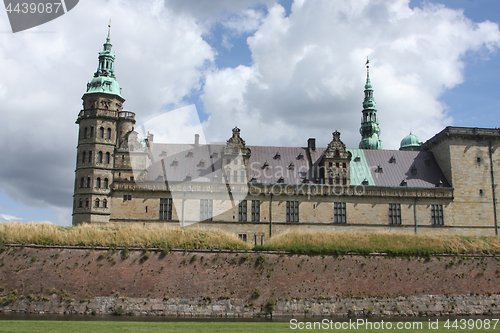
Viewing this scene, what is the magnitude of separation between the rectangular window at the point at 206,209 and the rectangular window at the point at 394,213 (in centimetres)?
1707

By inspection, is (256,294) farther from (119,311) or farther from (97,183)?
(97,183)

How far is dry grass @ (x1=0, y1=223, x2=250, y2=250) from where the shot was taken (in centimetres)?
2761

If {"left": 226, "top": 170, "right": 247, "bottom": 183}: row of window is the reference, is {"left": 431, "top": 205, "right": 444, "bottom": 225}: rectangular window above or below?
below

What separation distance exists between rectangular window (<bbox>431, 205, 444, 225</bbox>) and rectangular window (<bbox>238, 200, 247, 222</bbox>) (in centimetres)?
1820

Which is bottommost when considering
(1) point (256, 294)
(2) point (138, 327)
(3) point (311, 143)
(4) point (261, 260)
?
(2) point (138, 327)

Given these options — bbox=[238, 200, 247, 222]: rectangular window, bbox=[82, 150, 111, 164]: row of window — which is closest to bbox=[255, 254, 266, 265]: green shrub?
bbox=[238, 200, 247, 222]: rectangular window

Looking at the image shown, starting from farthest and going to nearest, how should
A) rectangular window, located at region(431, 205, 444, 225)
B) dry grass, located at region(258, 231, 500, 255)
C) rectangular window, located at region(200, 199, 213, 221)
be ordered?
1. rectangular window, located at region(431, 205, 444, 225)
2. rectangular window, located at region(200, 199, 213, 221)
3. dry grass, located at region(258, 231, 500, 255)

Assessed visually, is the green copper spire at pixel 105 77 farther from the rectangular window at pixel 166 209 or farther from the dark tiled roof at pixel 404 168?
the dark tiled roof at pixel 404 168

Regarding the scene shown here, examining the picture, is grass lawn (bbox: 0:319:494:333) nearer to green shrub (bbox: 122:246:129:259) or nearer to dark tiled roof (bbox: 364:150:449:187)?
green shrub (bbox: 122:246:129:259)

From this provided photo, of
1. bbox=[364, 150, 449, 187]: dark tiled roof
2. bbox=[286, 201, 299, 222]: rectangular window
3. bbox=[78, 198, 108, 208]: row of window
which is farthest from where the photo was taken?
bbox=[364, 150, 449, 187]: dark tiled roof

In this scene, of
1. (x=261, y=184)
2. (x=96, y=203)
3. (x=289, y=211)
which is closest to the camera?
(x=96, y=203)

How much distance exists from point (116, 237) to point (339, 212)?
2168 cm

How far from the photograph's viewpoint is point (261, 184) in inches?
1640

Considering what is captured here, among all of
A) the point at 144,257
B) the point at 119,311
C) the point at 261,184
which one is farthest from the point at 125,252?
the point at 261,184
